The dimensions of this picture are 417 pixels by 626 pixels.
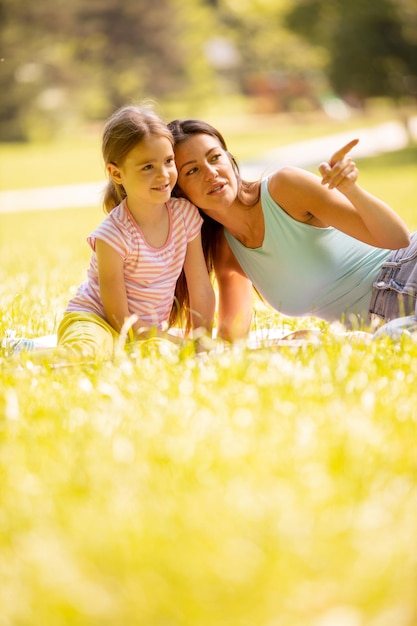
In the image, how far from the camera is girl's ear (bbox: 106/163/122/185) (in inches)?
149

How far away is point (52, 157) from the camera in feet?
104

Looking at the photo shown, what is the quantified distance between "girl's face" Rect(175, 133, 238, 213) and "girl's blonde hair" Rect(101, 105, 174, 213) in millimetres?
105

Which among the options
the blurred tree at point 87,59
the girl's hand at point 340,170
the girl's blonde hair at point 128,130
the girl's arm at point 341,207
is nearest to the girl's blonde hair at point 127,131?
the girl's blonde hair at point 128,130

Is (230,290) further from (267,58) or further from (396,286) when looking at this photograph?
(267,58)

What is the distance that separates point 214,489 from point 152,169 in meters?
1.96

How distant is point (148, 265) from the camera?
3803 mm

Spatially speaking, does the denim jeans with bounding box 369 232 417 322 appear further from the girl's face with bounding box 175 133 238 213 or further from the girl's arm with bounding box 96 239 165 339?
the girl's arm with bounding box 96 239 165 339

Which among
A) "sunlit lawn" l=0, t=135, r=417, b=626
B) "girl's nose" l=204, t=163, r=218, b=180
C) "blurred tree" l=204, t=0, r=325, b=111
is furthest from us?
"blurred tree" l=204, t=0, r=325, b=111

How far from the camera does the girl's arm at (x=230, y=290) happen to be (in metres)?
4.12

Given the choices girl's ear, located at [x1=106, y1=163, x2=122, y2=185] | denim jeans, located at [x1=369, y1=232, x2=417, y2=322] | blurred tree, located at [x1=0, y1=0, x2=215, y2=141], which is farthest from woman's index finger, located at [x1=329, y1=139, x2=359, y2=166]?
blurred tree, located at [x1=0, y1=0, x2=215, y2=141]

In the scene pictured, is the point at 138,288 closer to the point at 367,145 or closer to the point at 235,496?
the point at 235,496

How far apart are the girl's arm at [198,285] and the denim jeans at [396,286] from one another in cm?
74

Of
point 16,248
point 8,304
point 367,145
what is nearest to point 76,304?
point 8,304

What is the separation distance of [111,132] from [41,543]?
230 cm
